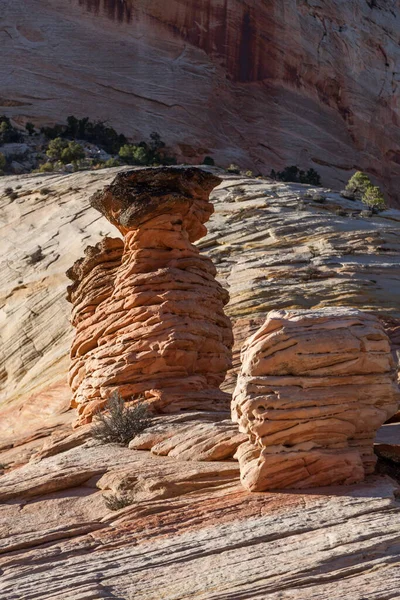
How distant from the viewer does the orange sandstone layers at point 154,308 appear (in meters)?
13.1

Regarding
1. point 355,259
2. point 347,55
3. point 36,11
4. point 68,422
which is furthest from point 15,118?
point 68,422

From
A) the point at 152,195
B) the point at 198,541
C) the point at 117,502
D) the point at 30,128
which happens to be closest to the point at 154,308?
the point at 152,195

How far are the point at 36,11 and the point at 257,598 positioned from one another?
205ft

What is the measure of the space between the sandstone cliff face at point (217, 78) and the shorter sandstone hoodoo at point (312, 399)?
5198 cm

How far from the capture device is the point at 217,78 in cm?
6631

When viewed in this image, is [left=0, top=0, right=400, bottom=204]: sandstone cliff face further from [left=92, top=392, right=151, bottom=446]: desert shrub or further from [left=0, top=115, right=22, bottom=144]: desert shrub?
[left=92, top=392, right=151, bottom=446]: desert shrub

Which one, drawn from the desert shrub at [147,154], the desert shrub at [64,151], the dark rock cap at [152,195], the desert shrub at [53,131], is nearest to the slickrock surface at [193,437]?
the dark rock cap at [152,195]

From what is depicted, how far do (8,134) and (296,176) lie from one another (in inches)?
693

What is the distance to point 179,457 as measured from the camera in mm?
10422

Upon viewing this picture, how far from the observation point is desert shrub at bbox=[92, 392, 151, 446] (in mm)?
11609

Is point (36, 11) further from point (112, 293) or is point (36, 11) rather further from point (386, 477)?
point (386, 477)

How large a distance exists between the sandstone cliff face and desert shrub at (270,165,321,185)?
6.92ft

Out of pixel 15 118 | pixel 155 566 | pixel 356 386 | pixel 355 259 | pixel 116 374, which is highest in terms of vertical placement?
pixel 356 386

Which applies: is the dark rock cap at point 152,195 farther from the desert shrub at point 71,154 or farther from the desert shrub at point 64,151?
the desert shrub at point 71,154
